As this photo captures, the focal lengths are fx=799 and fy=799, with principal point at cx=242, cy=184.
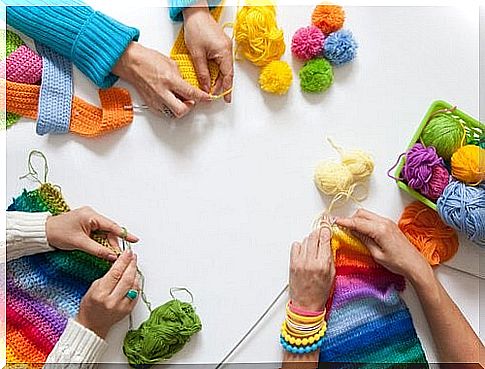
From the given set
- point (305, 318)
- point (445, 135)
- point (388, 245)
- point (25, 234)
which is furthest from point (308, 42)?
point (25, 234)

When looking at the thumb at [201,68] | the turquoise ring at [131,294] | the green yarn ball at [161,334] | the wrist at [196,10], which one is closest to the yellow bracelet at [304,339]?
the green yarn ball at [161,334]

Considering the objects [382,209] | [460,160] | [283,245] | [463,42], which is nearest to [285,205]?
[283,245]

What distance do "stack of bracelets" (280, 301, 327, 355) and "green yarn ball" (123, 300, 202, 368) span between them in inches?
6.7

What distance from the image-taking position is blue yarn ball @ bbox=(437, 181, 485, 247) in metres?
1.42

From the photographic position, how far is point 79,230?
1438 mm

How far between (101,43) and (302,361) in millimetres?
692

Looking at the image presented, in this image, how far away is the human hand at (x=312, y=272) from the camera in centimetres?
145

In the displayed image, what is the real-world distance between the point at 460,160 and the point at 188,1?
584mm

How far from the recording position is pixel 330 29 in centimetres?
154

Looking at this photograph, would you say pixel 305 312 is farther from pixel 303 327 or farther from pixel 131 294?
pixel 131 294

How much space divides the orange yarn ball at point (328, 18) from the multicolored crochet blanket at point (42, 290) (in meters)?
0.58

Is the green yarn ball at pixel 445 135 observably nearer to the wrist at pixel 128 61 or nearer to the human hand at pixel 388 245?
the human hand at pixel 388 245

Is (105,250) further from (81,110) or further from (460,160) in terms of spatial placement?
(460,160)

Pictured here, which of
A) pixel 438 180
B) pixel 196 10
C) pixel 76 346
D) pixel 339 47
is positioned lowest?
pixel 76 346
